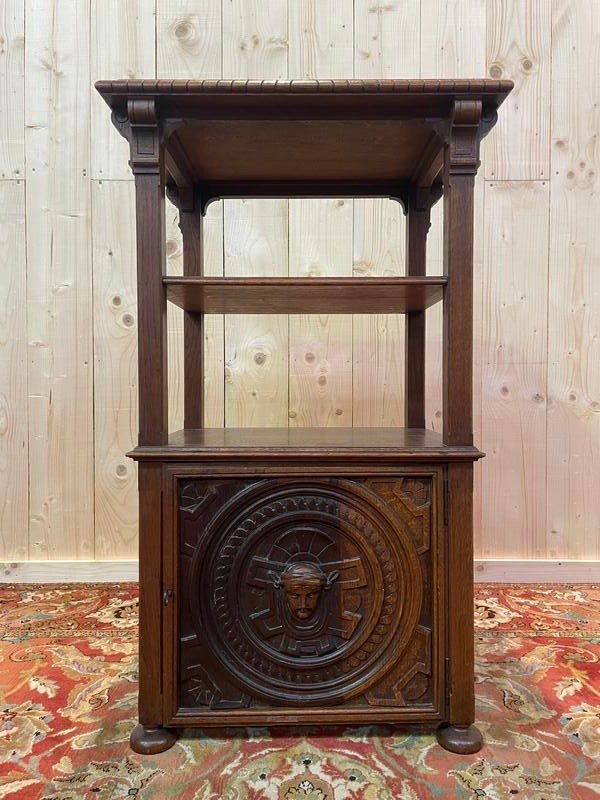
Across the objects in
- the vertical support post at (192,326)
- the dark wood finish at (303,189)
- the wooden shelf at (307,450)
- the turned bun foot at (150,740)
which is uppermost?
the dark wood finish at (303,189)

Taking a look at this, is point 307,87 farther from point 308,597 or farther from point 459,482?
point 308,597

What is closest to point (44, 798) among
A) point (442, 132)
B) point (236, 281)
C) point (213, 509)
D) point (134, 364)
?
point (213, 509)

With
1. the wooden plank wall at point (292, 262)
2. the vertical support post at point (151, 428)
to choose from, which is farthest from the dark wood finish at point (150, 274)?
the wooden plank wall at point (292, 262)

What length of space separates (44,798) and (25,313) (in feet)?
5.96

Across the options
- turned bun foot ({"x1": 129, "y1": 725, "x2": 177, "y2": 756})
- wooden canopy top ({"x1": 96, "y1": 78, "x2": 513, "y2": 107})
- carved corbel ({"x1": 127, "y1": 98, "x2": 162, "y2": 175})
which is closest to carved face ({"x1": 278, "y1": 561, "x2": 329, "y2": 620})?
turned bun foot ({"x1": 129, "y1": 725, "x2": 177, "y2": 756})

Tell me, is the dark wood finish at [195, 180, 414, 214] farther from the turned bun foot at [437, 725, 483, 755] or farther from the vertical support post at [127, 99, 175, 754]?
the turned bun foot at [437, 725, 483, 755]

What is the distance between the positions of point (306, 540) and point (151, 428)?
476mm

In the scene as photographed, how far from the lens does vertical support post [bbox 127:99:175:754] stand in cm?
134

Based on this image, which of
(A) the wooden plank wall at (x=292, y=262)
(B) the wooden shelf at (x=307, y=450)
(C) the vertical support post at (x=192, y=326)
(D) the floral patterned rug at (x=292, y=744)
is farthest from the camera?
(A) the wooden plank wall at (x=292, y=262)

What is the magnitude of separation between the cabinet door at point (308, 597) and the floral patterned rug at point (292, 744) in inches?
3.4

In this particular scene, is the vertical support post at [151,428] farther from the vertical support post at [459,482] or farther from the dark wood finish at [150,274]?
the vertical support post at [459,482]

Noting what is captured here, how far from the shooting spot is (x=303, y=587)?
1.36 metres

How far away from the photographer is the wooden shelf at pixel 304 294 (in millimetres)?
1347

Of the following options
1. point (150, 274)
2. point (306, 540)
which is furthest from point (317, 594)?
point (150, 274)
